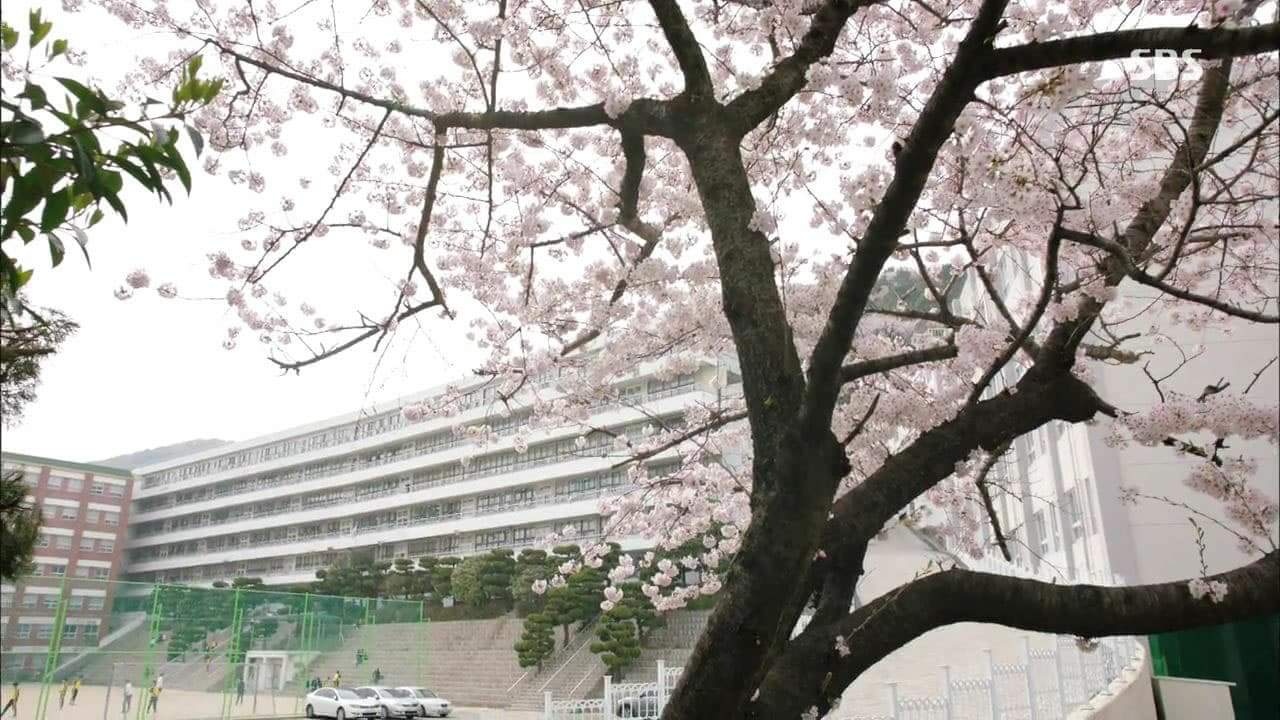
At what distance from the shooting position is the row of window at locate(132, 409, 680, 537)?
24797 mm

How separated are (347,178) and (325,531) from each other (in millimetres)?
33053

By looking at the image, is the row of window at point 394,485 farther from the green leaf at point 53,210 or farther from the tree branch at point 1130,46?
the green leaf at point 53,210

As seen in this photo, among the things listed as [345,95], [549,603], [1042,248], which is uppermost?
[345,95]

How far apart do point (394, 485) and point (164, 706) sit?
21.0 meters

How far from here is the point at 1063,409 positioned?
2.49m

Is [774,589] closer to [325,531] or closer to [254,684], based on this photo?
[254,684]

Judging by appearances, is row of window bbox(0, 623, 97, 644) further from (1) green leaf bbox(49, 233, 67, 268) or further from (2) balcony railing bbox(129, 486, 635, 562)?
(2) balcony railing bbox(129, 486, 635, 562)

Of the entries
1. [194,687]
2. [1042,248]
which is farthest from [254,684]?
[1042,248]

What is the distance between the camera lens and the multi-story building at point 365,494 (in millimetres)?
23922

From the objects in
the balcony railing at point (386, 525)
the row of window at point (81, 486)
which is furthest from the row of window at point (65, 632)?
the row of window at point (81, 486)

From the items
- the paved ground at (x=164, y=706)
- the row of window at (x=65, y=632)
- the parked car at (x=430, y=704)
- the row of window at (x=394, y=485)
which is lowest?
the parked car at (x=430, y=704)

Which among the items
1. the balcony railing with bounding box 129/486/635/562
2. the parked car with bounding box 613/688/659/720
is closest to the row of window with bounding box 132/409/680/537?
the balcony railing with bounding box 129/486/635/562

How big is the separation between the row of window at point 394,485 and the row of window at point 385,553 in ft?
6.71

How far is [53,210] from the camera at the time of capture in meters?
0.86
